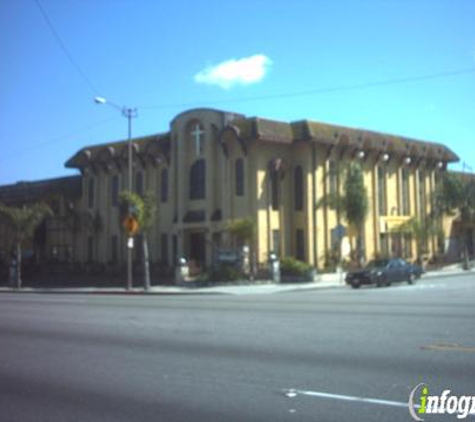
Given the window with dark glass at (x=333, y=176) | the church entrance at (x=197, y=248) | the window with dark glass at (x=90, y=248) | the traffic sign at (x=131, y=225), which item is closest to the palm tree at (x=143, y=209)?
the traffic sign at (x=131, y=225)

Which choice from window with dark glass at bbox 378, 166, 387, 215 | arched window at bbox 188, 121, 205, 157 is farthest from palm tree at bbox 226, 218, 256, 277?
window with dark glass at bbox 378, 166, 387, 215

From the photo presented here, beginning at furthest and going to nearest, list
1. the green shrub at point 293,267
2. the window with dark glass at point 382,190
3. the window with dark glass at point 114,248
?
1. the window with dark glass at point 114,248
2. the window with dark glass at point 382,190
3. the green shrub at point 293,267

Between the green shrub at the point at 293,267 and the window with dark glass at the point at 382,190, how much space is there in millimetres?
11205

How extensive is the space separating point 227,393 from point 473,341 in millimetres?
5436

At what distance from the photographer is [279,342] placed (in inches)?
478

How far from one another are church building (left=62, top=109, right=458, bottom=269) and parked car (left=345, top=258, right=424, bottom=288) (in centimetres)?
366

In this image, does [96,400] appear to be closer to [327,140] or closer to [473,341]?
[473,341]

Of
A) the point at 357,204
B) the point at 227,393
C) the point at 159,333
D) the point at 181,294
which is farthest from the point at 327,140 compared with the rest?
the point at 227,393

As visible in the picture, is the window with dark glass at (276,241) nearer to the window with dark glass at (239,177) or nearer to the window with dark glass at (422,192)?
the window with dark glass at (239,177)

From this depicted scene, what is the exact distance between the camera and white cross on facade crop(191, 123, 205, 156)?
139 ft

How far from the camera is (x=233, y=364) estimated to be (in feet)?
33.0

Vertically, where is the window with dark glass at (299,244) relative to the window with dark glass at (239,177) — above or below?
below

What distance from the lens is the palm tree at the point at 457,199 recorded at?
48.8 m

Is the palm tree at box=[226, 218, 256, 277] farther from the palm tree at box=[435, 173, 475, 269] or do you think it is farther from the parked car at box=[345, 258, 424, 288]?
the palm tree at box=[435, 173, 475, 269]
